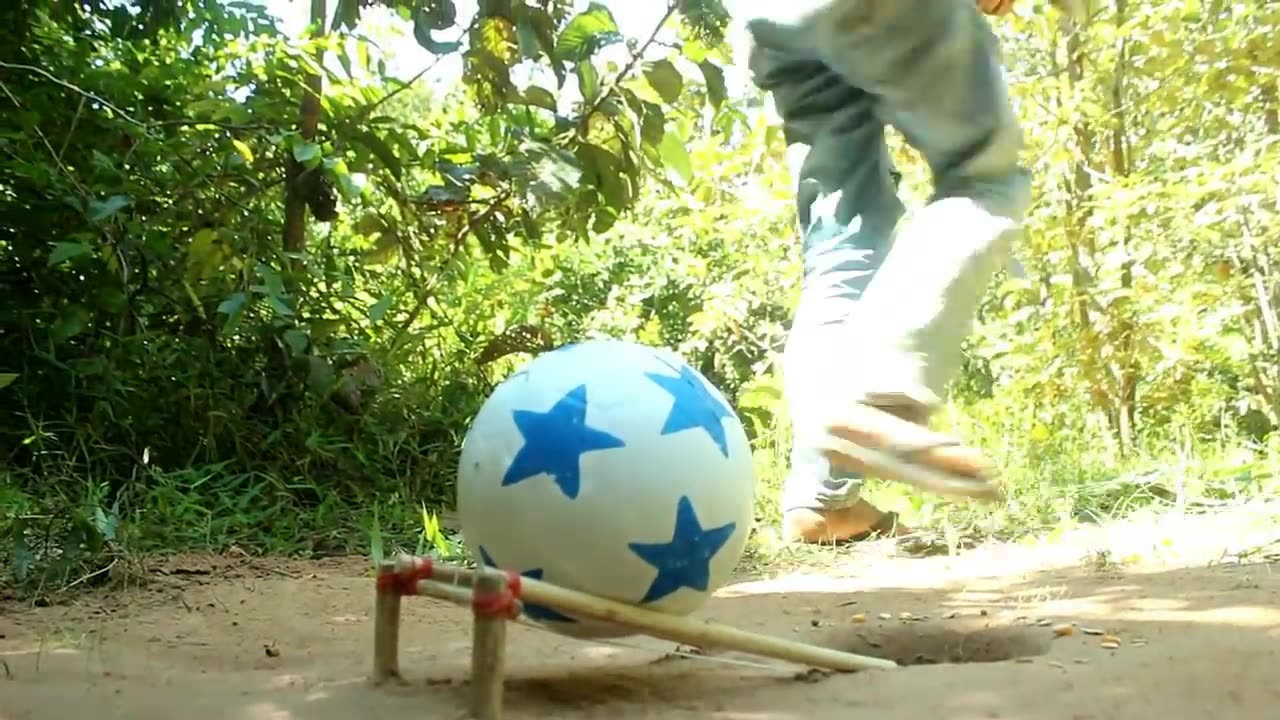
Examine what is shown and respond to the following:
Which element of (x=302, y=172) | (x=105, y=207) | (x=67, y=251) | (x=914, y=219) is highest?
(x=302, y=172)

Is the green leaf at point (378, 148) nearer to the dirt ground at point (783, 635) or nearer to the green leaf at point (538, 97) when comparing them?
the green leaf at point (538, 97)

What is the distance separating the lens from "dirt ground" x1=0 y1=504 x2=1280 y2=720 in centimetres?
169

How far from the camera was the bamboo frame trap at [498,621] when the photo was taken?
1613mm

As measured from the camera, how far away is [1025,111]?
5.52 meters

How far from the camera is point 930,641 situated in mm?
2361

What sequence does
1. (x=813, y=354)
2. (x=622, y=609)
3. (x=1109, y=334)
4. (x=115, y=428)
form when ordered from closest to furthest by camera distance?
(x=622, y=609)
(x=813, y=354)
(x=115, y=428)
(x=1109, y=334)

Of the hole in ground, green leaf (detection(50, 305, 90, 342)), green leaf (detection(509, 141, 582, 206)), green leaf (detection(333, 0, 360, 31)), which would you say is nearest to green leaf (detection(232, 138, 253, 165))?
green leaf (detection(50, 305, 90, 342))

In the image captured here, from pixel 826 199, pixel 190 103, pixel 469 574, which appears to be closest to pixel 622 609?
pixel 469 574

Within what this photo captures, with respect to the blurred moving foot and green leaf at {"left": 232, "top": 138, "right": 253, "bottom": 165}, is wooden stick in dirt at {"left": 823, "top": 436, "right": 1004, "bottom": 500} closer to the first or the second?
the blurred moving foot

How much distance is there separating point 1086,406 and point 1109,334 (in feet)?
1.52

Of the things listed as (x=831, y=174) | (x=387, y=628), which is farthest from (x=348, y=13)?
(x=387, y=628)

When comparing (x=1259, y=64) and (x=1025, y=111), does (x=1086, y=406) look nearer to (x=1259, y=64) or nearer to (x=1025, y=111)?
(x=1025, y=111)

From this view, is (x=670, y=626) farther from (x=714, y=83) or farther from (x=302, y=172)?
(x=302, y=172)

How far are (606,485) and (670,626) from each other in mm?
248
